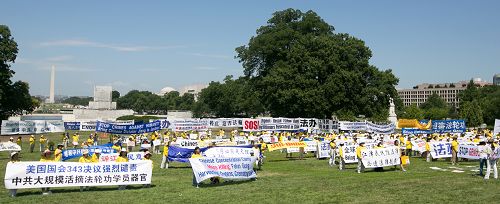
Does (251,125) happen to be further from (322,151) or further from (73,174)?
(73,174)

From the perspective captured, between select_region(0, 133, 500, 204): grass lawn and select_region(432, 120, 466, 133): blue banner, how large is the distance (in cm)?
2974

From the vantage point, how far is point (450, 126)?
5422 cm

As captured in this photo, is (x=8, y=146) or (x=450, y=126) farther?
(x=450, y=126)

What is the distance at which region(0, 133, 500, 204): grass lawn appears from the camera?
689 inches

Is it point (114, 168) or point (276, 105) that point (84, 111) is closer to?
point (276, 105)

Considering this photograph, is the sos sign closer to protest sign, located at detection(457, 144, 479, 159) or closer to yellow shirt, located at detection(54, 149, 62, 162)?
protest sign, located at detection(457, 144, 479, 159)

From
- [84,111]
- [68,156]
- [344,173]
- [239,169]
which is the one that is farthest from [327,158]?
[84,111]

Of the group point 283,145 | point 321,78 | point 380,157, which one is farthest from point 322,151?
point 321,78

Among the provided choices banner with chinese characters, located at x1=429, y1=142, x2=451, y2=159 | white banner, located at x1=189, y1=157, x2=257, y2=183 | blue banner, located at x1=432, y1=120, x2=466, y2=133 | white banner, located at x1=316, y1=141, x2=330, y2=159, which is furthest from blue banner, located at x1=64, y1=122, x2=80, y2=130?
banner with chinese characters, located at x1=429, y1=142, x2=451, y2=159

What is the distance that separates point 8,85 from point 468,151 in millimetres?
57586

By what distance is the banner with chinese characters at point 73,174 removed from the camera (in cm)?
1827

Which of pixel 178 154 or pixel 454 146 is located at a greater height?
pixel 454 146

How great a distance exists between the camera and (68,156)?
26.7 m

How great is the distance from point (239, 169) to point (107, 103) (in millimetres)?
126069
